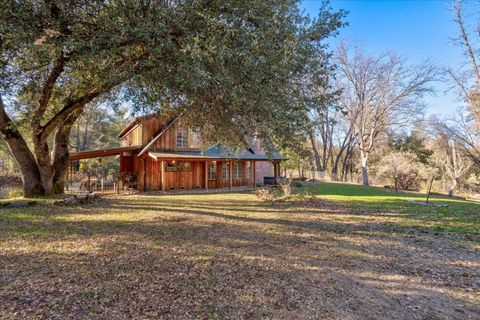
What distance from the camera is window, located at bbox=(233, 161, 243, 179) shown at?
68.3 ft

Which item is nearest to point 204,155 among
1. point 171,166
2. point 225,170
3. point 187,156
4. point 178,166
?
point 187,156

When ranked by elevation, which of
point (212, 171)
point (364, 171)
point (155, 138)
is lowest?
point (364, 171)

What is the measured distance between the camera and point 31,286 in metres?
3.43

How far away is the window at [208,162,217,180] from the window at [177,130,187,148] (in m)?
2.40

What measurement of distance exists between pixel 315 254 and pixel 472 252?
3356mm

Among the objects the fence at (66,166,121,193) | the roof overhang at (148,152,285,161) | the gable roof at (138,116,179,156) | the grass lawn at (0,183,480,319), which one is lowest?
the grass lawn at (0,183,480,319)

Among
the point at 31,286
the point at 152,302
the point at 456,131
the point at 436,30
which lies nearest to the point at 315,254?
the point at 152,302

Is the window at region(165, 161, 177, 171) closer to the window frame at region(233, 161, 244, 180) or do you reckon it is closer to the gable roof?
the gable roof

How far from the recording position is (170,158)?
51.9 ft

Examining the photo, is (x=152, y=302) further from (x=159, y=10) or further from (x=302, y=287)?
(x=159, y=10)

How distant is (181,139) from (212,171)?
10.7 feet

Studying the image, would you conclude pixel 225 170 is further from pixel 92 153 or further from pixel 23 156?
pixel 23 156

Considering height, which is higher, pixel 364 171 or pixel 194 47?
pixel 194 47

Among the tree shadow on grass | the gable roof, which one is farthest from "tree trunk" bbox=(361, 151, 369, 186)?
the tree shadow on grass
